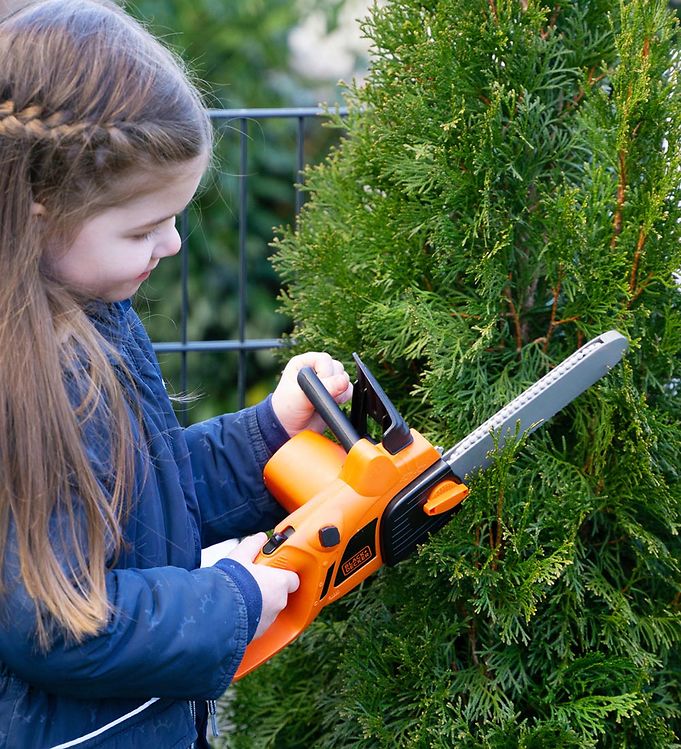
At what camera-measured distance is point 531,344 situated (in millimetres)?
1812

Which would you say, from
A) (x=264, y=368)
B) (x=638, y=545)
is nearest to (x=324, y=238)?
(x=638, y=545)

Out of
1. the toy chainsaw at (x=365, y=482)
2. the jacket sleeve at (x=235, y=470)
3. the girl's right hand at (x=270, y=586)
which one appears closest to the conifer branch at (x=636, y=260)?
the toy chainsaw at (x=365, y=482)

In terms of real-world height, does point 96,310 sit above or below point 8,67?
below

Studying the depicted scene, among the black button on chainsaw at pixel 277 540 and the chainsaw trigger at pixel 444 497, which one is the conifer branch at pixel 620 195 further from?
the black button on chainsaw at pixel 277 540

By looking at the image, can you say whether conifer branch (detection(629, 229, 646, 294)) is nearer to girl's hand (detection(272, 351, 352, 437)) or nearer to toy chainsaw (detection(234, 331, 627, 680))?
toy chainsaw (detection(234, 331, 627, 680))

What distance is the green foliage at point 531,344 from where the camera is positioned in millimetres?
1697

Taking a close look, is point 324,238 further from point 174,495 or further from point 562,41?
point 174,495

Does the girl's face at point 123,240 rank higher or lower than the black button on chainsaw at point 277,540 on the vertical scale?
higher

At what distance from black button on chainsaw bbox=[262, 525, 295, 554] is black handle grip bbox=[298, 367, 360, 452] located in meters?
0.16

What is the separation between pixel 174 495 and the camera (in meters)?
1.52

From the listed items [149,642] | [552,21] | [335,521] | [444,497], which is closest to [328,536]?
[335,521]

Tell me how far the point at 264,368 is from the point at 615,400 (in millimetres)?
3061

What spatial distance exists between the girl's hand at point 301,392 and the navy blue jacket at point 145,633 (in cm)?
19

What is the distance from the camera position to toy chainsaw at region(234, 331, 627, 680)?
5.08ft
